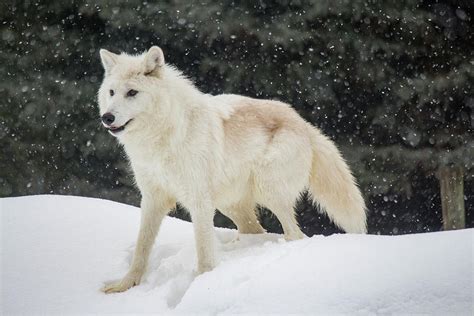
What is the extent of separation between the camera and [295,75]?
9047 millimetres

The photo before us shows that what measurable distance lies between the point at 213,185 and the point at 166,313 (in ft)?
4.00

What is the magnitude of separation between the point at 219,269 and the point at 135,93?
1.47 meters

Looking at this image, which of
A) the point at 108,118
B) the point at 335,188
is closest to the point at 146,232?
the point at 108,118

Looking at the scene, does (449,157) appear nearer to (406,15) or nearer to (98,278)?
(406,15)

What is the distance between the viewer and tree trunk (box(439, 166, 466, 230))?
9016 mm

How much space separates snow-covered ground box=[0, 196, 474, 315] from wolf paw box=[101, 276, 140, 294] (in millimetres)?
68


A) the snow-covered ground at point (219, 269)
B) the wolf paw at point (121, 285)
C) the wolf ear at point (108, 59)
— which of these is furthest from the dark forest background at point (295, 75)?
the wolf paw at point (121, 285)

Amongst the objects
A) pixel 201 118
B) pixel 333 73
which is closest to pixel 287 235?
pixel 201 118

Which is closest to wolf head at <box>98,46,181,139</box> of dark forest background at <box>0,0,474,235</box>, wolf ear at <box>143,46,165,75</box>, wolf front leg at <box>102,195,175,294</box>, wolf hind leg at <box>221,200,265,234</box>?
wolf ear at <box>143,46,165,75</box>

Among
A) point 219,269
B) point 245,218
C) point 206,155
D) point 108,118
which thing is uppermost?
point 108,118

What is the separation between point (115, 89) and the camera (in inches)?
166

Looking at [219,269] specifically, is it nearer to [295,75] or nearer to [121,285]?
[121,285]

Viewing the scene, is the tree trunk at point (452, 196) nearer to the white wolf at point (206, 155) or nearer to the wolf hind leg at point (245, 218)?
the white wolf at point (206, 155)

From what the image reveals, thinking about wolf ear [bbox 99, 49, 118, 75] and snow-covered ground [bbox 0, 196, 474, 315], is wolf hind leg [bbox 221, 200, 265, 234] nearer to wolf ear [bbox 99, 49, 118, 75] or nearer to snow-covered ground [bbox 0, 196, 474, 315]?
snow-covered ground [bbox 0, 196, 474, 315]
